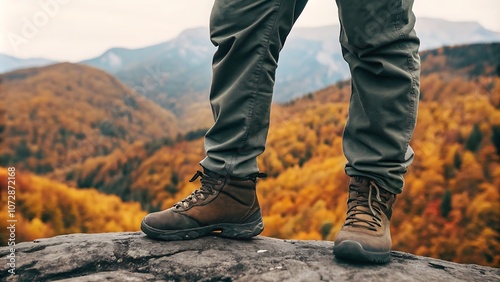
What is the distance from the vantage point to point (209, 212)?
66.9 inches

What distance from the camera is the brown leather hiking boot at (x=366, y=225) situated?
1471mm

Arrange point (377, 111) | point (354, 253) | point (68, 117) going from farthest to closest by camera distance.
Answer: point (68, 117) → point (377, 111) → point (354, 253)

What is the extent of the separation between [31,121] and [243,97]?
37011 millimetres

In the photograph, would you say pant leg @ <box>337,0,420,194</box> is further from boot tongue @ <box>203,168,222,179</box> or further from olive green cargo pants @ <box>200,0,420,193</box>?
boot tongue @ <box>203,168,222,179</box>

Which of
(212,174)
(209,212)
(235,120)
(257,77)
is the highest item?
(257,77)

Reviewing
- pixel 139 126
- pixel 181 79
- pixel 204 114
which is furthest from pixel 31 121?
pixel 181 79

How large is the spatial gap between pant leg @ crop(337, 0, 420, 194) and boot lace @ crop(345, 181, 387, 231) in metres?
0.05

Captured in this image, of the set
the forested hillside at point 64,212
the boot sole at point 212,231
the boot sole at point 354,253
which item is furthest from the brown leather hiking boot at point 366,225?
the forested hillside at point 64,212

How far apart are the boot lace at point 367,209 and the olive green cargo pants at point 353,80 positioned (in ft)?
0.17

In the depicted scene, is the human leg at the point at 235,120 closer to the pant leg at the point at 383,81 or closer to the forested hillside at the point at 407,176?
the pant leg at the point at 383,81

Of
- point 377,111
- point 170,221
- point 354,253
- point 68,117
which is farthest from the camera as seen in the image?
point 68,117

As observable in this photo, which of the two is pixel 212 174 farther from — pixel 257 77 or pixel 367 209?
pixel 367 209

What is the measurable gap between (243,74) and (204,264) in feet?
2.17

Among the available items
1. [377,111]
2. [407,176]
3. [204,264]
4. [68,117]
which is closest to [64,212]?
[407,176]
